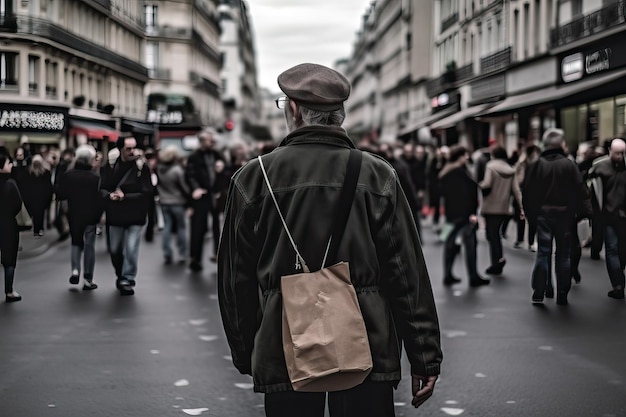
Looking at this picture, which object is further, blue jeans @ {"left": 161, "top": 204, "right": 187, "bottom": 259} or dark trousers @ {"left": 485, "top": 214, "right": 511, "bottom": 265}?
blue jeans @ {"left": 161, "top": 204, "right": 187, "bottom": 259}

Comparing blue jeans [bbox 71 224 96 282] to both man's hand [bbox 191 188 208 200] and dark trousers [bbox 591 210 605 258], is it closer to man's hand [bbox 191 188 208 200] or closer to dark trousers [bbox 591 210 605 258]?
man's hand [bbox 191 188 208 200]

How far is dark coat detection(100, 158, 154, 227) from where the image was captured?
1177cm

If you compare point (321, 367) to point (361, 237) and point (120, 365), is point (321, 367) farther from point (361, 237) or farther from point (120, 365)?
point (120, 365)

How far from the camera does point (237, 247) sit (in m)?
3.49

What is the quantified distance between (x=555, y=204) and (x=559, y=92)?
38.4 ft

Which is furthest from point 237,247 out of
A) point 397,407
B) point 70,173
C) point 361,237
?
point 70,173

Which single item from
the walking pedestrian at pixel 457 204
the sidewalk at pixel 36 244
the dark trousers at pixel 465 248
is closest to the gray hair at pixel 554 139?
the walking pedestrian at pixel 457 204

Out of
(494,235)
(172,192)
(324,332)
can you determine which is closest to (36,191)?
(172,192)

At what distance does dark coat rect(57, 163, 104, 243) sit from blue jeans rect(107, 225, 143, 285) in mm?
304

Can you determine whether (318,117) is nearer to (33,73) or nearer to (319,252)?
(319,252)

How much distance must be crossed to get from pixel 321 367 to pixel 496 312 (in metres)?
7.05

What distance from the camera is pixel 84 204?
12086 millimetres

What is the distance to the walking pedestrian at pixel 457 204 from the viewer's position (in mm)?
12492

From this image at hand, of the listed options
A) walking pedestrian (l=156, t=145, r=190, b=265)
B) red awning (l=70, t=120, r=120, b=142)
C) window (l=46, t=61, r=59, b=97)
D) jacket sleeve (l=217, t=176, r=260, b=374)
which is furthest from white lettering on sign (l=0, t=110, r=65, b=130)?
jacket sleeve (l=217, t=176, r=260, b=374)
